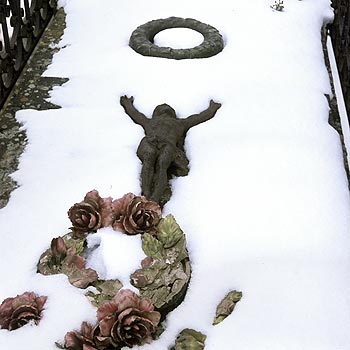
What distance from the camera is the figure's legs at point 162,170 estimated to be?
307 centimetres

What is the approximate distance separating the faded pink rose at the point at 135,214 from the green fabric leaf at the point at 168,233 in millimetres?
34


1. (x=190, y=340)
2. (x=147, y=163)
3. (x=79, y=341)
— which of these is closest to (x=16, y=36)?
(x=147, y=163)

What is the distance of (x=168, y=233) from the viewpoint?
9.05 ft

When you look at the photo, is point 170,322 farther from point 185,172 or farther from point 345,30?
point 345,30

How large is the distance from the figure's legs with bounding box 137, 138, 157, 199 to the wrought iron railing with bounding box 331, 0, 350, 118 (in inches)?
60.4

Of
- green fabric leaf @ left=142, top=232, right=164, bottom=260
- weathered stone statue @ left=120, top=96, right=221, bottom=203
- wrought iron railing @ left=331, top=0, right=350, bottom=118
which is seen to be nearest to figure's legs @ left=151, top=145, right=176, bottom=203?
weathered stone statue @ left=120, top=96, right=221, bottom=203

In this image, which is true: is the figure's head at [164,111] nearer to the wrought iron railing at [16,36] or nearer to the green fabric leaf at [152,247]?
the wrought iron railing at [16,36]

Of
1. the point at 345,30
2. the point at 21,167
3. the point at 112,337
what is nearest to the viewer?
the point at 112,337

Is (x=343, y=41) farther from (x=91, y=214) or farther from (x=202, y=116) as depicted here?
(x=91, y=214)

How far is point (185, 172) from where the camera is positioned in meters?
3.30

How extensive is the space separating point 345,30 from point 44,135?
230 centimetres

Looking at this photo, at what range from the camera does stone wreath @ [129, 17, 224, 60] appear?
14.5 ft

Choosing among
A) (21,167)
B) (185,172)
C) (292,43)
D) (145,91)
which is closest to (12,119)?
(21,167)

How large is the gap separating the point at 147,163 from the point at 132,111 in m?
0.66
